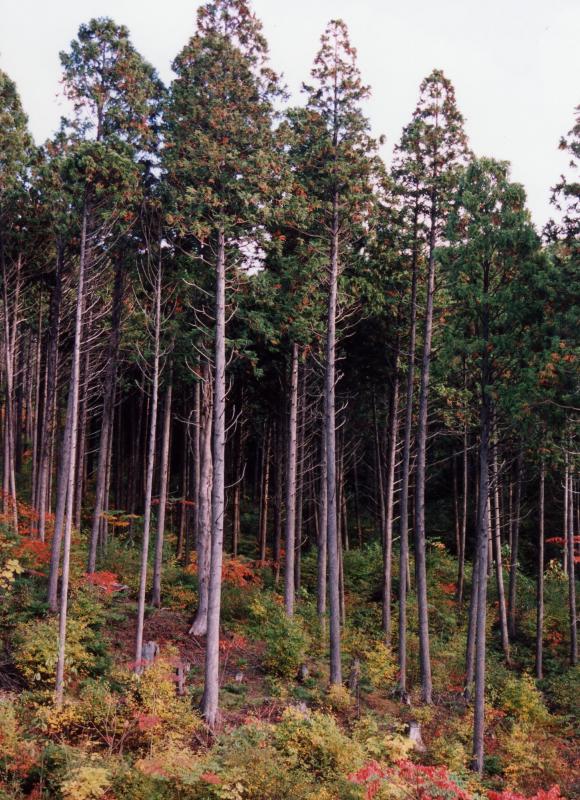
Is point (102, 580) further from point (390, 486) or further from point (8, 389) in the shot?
point (390, 486)

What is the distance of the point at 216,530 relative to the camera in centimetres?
1320

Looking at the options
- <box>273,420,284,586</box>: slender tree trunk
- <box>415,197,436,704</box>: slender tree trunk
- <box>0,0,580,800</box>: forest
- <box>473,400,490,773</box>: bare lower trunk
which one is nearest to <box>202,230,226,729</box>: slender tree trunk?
<box>0,0,580,800</box>: forest

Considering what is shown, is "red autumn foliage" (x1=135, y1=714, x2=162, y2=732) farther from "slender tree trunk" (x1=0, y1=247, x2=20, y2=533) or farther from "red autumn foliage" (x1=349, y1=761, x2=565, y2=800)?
"slender tree trunk" (x1=0, y1=247, x2=20, y2=533)

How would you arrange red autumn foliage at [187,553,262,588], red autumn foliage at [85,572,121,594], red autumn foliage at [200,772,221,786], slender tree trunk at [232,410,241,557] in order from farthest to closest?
slender tree trunk at [232,410,241,557] → red autumn foliage at [187,553,262,588] → red autumn foliage at [85,572,121,594] → red autumn foliage at [200,772,221,786]

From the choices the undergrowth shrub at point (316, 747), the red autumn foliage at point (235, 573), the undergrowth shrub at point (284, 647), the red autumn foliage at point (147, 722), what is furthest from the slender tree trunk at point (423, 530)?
the red autumn foliage at point (147, 722)

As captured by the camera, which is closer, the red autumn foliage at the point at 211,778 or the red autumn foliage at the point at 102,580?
the red autumn foliage at the point at 211,778

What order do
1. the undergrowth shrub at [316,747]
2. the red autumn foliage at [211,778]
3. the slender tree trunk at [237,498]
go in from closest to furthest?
the red autumn foliage at [211,778], the undergrowth shrub at [316,747], the slender tree trunk at [237,498]

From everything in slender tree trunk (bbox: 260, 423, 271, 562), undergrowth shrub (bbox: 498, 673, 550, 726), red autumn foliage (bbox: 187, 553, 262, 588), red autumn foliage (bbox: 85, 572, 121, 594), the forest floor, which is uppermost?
slender tree trunk (bbox: 260, 423, 271, 562)

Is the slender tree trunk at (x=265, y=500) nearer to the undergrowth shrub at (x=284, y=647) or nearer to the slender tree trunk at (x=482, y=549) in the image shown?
the undergrowth shrub at (x=284, y=647)

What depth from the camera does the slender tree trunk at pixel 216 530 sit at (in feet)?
40.7

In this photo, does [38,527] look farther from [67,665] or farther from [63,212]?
[63,212]

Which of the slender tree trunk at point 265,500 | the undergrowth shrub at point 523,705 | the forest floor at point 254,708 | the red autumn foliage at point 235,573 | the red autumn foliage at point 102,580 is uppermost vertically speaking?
the slender tree trunk at point 265,500

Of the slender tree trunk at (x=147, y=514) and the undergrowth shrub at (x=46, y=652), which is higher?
the slender tree trunk at (x=147, y=514)

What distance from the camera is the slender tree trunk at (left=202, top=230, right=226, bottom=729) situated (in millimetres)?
12391
